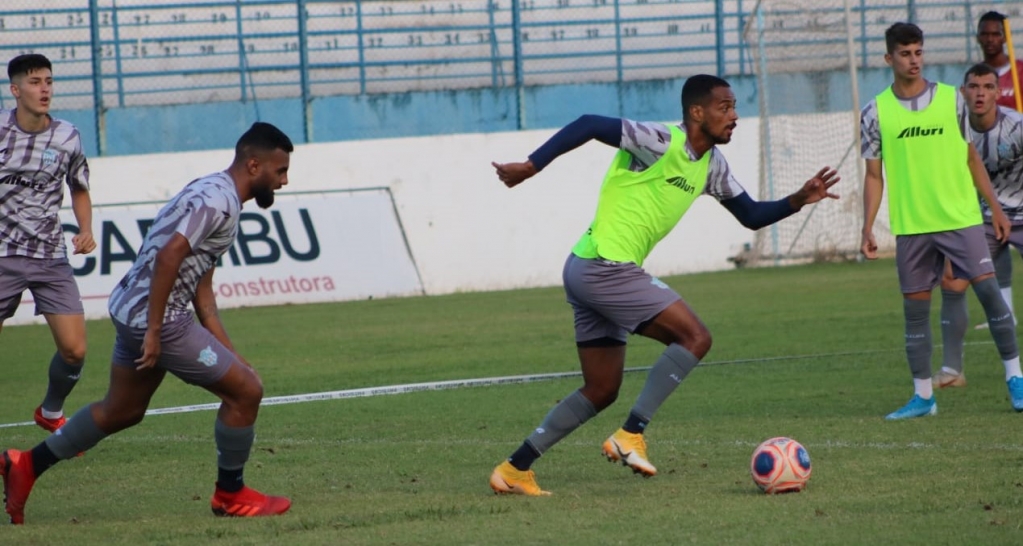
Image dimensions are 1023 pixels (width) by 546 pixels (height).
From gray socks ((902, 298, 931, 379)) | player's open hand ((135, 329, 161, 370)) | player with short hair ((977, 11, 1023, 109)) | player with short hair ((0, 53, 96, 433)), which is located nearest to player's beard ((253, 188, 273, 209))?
player's open hand ((135, 329, 161, 370))

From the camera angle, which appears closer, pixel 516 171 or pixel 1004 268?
pixel 516 171

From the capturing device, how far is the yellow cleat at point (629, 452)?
6.90 metres

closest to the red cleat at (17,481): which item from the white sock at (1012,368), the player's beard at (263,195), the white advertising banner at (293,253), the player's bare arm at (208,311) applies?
the player's bare arm at (208,311)

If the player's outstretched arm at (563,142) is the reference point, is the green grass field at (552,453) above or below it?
below

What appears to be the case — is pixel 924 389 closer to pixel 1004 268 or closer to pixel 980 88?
pixel 980 88

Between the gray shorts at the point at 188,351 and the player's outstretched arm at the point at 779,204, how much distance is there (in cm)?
263

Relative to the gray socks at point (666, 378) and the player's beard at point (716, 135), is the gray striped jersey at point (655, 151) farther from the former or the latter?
the gray socks at point (666, 378)

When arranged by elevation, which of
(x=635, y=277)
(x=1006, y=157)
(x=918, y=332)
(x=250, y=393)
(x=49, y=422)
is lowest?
(x=49, y=422)

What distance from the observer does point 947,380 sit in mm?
10242

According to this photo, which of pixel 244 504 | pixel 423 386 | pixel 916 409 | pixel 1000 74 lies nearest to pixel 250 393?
pixel 244 504

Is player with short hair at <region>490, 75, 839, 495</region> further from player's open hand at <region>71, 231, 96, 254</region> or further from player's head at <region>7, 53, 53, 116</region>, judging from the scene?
player's head at <region>7, 53, 53, 116</region>

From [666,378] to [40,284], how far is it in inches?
157

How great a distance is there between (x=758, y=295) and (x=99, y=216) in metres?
8.54

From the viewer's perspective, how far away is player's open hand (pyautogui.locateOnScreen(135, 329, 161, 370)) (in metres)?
6.20
